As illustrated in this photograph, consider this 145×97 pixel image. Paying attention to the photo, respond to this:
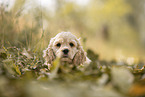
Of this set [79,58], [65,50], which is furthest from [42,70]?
[79,58]

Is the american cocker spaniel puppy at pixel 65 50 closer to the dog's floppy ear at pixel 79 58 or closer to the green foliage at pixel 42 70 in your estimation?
the dog's floppy ear at pixel 79 58

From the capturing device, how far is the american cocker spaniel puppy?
3.10m

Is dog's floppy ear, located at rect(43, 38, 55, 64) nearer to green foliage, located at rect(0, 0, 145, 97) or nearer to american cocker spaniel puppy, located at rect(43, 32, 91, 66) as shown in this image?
american cocker spaniel puppy, located at rect(43, 32, 91, 66)

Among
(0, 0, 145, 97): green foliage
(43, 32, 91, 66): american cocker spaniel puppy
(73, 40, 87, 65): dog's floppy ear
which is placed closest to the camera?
(0, 0, 145, 97): green foliage

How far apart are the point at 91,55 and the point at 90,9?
1983cm

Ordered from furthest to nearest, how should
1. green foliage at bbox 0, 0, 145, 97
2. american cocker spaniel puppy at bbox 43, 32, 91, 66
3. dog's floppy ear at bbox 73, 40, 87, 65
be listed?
dog's floppy ear at bbox 73, 40, 87, 65 < american cocker spaniel puppy at bbox 43, 32, 91, 66 < green foliage at bbox 0, 0, 145, 97

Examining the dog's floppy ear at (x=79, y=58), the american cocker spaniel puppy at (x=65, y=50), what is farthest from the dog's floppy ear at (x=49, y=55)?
the dog's floppy ear at (x=79, y=58)

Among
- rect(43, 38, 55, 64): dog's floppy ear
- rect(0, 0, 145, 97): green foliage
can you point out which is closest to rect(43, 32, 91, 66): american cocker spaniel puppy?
rect(43, 38, 55, 64): dog's floppy ear

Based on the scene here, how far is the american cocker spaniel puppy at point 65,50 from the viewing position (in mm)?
3105

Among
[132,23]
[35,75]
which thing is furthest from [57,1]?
[35,75]

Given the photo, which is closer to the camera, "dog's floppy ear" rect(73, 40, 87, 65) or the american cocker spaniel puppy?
the american cocker spaniel puppy

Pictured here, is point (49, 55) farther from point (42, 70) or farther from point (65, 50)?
point (42, 70)

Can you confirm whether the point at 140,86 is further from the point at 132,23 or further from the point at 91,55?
the point at 132,23

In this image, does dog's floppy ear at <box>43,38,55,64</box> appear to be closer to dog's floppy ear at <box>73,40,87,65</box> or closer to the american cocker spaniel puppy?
the american cocker spaniel puppy
